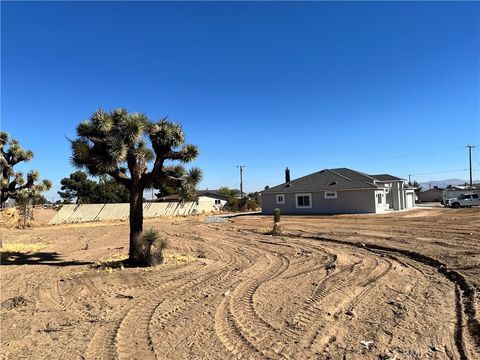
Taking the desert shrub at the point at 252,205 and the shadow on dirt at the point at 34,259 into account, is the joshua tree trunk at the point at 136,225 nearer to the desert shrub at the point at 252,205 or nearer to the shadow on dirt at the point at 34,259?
the shadow on dirt at the point at 34,259

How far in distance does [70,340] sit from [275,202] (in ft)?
114

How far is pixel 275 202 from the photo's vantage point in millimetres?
39844

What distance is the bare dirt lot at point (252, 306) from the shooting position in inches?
202

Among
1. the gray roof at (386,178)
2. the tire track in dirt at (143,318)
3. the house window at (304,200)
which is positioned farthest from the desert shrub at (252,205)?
the tire track in dirt at (143,318)

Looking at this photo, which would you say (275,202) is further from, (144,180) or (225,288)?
(225,288)

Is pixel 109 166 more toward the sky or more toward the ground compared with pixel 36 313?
more toward the sky

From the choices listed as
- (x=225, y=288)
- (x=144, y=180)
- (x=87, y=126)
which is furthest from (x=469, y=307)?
(x=87, y=126)

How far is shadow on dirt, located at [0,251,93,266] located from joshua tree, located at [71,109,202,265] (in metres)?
2.52

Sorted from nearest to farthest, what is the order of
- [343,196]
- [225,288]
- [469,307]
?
[469,307], [225,288], [343,196]

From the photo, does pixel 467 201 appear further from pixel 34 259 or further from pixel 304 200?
pixel 34 259

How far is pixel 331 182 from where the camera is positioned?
36.2 m

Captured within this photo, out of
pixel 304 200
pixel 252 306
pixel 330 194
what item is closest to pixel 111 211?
pixel 304 200

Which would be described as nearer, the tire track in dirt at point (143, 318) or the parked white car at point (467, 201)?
the tire track in dirt at point (143, 318)

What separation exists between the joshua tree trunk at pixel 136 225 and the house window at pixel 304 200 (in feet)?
86.9
